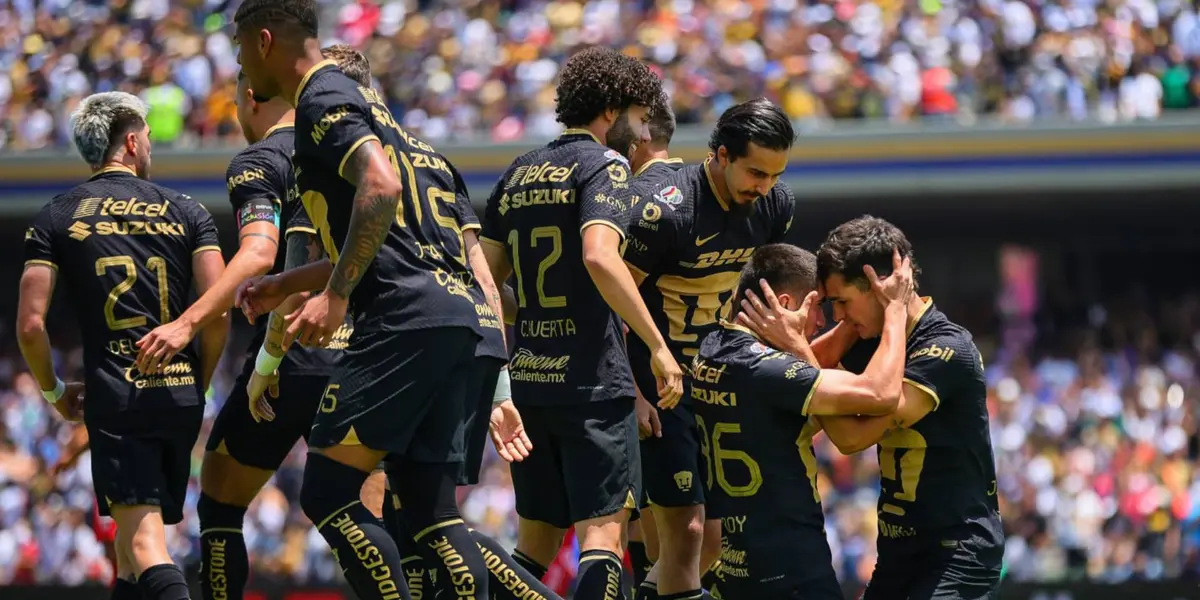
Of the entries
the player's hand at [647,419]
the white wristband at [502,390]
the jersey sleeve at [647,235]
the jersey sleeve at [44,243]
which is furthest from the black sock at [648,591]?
the jersey sleeve at [44,243]

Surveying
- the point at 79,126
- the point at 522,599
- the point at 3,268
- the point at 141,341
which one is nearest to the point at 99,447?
the point at 141,341

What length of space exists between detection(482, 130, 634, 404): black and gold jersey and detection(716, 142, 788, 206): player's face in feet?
1.54

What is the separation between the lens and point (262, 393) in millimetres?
6059

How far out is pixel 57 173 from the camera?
17.7 metres

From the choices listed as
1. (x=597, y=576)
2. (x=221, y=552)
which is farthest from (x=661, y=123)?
(x=221, y=552)

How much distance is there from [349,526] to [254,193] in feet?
6.06

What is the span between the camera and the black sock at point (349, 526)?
16.3 ft

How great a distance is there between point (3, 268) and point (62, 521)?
729 cm

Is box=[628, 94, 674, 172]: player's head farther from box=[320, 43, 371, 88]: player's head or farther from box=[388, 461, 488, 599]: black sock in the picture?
box=[388, 461, 488, 599]: black sock

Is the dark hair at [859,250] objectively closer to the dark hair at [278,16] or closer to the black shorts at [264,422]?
the dark hair at [278,16]

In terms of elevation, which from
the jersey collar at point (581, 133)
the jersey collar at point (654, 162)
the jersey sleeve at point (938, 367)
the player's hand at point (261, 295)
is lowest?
the jersey sleeve at point (938, 367)

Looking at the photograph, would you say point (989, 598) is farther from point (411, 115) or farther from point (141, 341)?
point (411, 115)

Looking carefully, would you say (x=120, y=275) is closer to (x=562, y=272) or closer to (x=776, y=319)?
(x=562, y=272)

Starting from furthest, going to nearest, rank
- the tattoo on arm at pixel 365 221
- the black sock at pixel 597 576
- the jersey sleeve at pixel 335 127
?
the black sock at pixel 597 576, the jersey sleeve at pixel 335 127, the tattoo on arm at pixel 365 221
